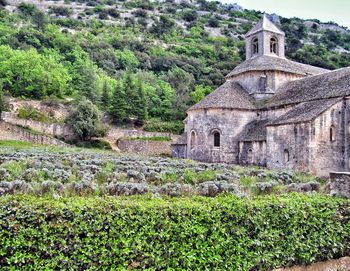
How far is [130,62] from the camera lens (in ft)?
244

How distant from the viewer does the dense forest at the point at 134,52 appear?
50.2m

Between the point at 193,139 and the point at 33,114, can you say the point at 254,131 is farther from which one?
the point at 33,114

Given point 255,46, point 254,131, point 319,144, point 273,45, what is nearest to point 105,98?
point 255,46

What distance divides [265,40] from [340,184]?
2736cm

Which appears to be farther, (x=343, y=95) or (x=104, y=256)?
(x=343, y=95)

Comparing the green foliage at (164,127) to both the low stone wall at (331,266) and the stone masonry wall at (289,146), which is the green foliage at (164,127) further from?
the low stone wall at (331,266)

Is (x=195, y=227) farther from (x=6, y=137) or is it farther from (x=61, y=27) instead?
Result: (x=61, y=27)

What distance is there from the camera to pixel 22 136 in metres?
39.7

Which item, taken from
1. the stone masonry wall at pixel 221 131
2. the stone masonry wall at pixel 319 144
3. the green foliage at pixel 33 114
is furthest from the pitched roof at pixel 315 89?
the green foliage at pixel 33 114

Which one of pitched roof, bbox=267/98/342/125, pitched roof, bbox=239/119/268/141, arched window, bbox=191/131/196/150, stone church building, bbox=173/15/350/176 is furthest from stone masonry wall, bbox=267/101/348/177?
arched window, bbox=191/131/196/150

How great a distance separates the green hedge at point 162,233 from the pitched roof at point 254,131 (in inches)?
791

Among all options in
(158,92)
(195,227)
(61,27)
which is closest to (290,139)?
(195,227)

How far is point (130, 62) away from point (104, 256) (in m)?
70.7

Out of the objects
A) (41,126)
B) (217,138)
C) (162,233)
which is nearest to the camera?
(162,233)
